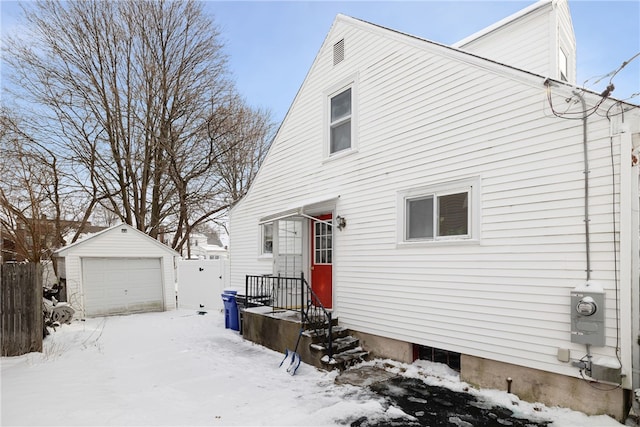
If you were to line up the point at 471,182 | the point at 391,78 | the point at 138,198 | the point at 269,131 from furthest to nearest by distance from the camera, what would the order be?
Answer: the point at 269,131 → the point at 138,198 → the point at 391,78 → the point at 471,182

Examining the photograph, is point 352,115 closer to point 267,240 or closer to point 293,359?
point 267,240

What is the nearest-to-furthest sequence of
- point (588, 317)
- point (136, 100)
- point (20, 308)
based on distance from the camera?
point (588, 317) < point (20, 308) < point (136, 100)

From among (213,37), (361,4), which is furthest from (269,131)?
(361,4)

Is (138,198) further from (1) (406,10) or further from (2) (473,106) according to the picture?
(2) (473,106)

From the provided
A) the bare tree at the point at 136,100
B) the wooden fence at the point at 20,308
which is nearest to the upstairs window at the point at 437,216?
the wooden fence at the point at 20,308

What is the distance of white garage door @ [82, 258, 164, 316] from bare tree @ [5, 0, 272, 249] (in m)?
4.68

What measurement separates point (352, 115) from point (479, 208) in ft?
11.2

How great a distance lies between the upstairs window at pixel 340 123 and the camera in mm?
7695

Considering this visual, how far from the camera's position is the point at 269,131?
24.2 m

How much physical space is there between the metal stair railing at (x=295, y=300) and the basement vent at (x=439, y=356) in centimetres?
160

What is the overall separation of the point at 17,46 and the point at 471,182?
19.5m

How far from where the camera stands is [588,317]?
13.3 ft

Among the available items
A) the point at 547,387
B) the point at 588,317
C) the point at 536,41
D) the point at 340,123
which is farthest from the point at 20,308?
the point at 536,41

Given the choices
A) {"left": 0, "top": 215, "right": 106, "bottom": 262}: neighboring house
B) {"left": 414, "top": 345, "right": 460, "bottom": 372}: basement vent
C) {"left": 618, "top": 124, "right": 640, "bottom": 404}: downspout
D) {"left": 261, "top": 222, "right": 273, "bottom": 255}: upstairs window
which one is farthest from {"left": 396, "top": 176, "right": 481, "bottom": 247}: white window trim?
{"left": 0, "top": 215, "right": 106, "bottom": 262}: neighboring house
